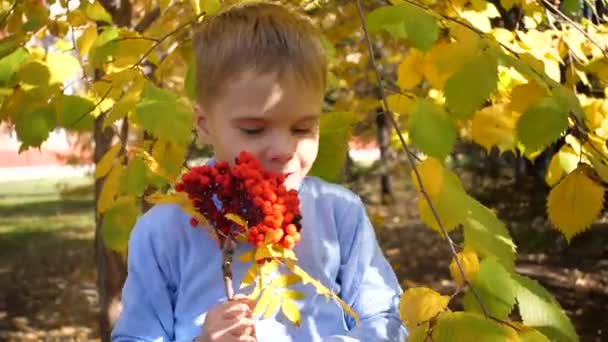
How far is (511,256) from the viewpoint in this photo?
127cm

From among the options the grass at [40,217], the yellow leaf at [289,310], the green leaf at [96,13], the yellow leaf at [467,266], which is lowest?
the grass at [40,217]

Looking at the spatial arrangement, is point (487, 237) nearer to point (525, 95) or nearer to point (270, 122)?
point (270, 122)

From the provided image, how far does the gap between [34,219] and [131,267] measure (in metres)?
11.5

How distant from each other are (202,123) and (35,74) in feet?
1.98

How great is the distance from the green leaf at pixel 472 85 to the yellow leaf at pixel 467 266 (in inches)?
10.6

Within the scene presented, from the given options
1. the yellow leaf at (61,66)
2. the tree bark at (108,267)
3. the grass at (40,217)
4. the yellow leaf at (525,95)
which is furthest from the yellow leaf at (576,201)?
the grass at (40,217)

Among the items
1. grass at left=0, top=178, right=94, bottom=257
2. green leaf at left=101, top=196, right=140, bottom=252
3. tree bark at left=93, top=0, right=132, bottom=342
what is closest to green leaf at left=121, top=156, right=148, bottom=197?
green leaf at left=101, top=196, right=140, bottom=252

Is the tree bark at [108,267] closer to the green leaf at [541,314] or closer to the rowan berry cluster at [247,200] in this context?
the rowan berry cluster at [247,200]

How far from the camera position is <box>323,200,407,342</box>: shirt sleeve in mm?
1460

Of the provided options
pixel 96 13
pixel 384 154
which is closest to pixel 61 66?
pixel 96 13

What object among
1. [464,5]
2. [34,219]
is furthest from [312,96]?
[34,219]

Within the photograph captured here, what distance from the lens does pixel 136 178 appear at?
1655 millimetres

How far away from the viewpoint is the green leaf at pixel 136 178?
1.65 m

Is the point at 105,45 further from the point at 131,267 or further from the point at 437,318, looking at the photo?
the point at 437,318
